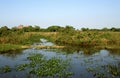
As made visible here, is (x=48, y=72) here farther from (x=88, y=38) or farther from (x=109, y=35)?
(x=109, y=35)

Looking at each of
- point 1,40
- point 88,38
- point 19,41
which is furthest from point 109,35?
point 1,40

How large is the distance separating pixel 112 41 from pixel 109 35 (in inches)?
136

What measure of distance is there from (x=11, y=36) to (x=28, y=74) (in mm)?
23757

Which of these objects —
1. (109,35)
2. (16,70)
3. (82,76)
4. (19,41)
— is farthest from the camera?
(109,35)

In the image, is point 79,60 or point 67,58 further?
point 67,58

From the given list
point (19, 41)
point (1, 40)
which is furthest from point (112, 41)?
point (1, 40)

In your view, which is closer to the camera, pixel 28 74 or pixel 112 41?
pixel 28 74

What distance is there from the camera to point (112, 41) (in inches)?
1435

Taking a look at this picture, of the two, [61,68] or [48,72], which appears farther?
[61,68]

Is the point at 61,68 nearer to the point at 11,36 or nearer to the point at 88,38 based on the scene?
the point at 88,38

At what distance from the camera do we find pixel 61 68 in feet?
48.8

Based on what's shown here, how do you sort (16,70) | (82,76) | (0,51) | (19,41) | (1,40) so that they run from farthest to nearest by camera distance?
1. (19,41)
2. (1,40)
3. (0,51)
4. (16,70)
5. (82,76)

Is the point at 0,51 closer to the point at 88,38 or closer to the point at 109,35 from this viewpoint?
the point at 88,38

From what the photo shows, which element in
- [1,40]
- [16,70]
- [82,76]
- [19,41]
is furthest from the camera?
[19,41]
